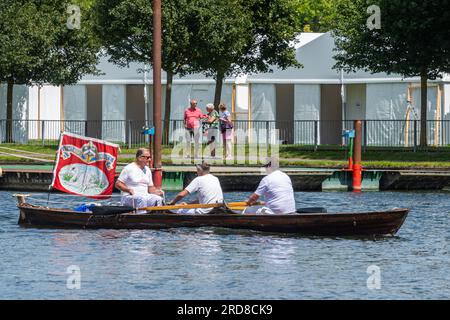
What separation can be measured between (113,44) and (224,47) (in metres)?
4.12

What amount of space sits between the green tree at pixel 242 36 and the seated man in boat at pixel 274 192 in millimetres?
22005

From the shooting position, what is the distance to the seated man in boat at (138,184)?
99.5 ft

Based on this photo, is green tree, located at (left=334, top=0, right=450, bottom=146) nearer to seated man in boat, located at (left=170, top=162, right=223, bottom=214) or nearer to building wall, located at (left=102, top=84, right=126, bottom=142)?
building wall, located at (left=102, top=84, right=126, bottom=142)

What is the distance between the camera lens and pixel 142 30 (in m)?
51.0

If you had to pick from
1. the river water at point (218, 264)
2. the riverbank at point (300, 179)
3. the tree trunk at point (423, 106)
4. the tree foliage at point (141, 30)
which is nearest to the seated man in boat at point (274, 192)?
the river water at point (218, 264)

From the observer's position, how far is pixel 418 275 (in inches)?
976

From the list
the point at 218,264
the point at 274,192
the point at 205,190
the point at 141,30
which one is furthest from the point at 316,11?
the point at 218,264

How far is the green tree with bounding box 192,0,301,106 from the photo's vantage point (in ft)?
169

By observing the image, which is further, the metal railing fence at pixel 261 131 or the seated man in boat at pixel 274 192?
the metal railing fence at pixel 261 131

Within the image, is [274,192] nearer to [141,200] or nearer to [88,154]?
[141,200]

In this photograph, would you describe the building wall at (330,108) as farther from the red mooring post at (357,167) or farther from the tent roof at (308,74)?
the red mooring post at (357,167)

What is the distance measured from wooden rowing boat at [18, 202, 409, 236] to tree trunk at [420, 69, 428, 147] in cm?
2008
